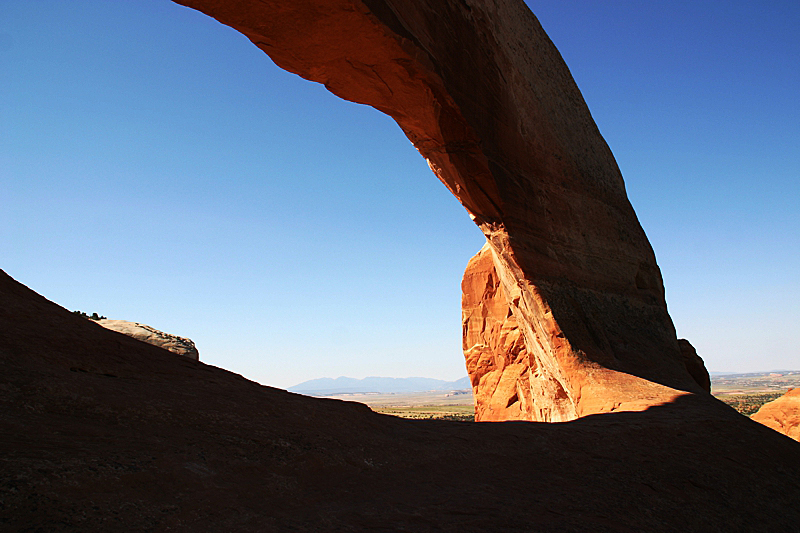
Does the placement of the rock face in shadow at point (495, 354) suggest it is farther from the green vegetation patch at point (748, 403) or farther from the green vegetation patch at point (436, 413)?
the green vegetation patch at point (748, 403)

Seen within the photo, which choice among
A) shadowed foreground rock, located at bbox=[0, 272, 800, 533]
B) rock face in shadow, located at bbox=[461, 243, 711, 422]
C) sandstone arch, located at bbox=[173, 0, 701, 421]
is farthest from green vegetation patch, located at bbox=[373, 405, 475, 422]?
shadowed foreground rock, located at bbox=[0, 272, 800, 533]

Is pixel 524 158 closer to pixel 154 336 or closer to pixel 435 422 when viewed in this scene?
pixel 435 422

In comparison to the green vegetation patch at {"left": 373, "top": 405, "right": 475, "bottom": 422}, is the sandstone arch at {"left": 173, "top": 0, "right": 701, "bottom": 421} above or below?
above

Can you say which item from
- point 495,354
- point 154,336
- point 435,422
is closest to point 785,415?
point 495,354

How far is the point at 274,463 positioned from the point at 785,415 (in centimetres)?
1977

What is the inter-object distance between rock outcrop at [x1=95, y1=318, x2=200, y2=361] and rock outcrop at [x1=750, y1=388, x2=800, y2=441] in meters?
18.2

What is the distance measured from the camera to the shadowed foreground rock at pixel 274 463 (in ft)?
9.34

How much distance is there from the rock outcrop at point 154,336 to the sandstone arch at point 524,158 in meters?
4.98

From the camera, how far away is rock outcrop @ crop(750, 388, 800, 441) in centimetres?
1695

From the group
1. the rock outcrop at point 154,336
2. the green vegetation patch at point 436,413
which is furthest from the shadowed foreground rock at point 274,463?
the green vegetation patch at point 436,413

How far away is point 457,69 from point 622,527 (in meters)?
8.69

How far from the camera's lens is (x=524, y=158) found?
12320mm

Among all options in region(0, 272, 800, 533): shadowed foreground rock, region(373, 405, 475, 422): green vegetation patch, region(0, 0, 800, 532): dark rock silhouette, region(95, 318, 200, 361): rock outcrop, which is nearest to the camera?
region(0, 272, 800, 533): shadowed foreground rock

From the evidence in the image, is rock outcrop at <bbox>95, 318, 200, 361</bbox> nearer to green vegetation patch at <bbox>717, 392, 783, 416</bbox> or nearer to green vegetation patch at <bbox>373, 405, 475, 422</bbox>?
green vegetation patch at <bbox>373, 405, 475, 422</bbox>
